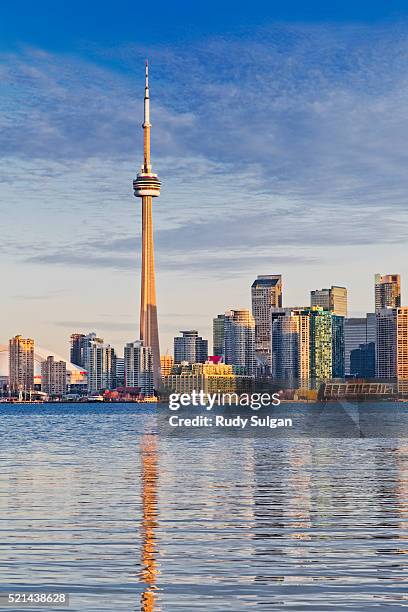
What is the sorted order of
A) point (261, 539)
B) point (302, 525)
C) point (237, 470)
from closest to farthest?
point (261, 539), point (302, 525), point (237, 470)

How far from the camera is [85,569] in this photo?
97.4ft

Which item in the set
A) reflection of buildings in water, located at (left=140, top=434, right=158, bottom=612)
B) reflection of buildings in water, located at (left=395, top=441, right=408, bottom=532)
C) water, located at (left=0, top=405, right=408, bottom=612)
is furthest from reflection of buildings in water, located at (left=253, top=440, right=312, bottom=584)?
reflection of buildings in water, located at (left=395, top=441, right=408, bottom=532)

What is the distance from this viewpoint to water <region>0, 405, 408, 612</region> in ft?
87.1

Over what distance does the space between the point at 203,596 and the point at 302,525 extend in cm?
1369

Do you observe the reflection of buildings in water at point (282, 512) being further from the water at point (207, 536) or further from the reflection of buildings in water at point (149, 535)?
the reflection of buildings in water at point (149, 535)

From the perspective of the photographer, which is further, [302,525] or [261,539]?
[302,525]

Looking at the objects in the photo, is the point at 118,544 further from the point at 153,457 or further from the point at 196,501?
the point at 153,457

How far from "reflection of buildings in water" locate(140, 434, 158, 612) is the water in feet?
0.18

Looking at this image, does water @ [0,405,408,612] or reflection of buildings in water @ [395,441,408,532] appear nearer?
water @ [0,405,408,612]

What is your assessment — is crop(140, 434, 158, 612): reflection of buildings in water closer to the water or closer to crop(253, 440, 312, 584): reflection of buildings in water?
the water

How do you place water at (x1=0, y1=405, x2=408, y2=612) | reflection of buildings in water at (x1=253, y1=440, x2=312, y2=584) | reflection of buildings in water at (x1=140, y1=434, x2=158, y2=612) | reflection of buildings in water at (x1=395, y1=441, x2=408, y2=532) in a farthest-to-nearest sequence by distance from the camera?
reflection of buildings in water at (x1=395, y1=441, x2=408, y2=532) → reflection of buildings in water at (x1=253, y1=440, x2=312, y2=584) → water at (x1=0, y1=405, x2=408, y2=612) → reflection of buildings in water at (x1=140, y1=434, x2=158, y2=612)

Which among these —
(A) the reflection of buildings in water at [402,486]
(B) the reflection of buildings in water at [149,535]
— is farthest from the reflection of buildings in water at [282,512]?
(A) the reflection of buildings in water at [402,486]

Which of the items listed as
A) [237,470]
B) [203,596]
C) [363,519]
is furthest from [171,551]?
[237,470]

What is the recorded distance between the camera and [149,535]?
3672 centimetres
